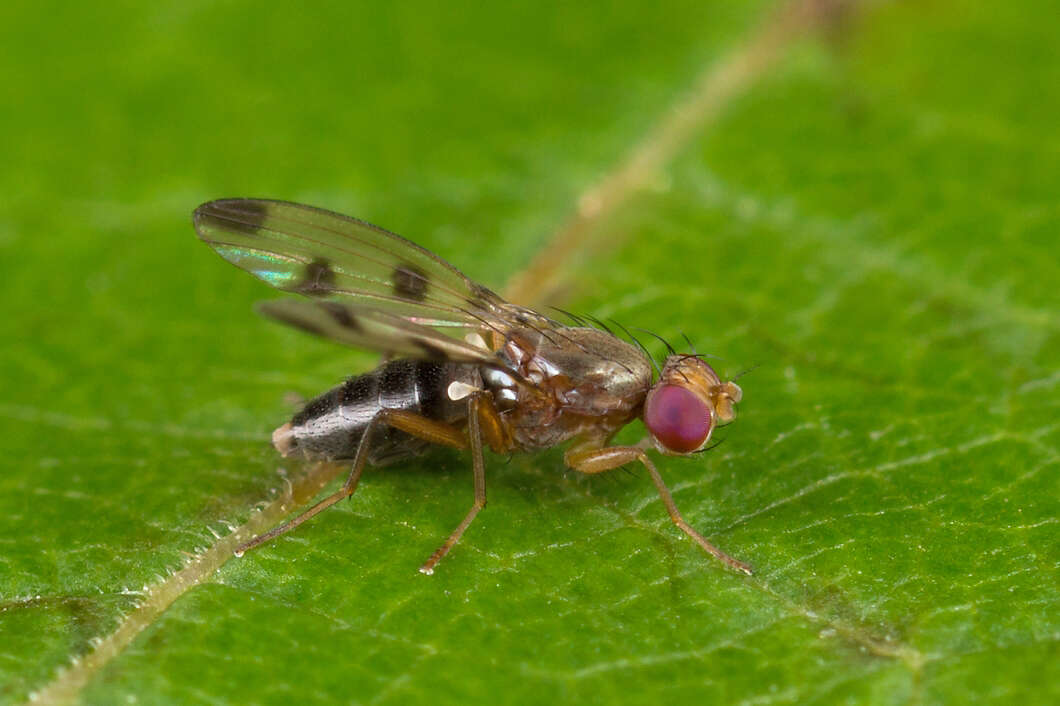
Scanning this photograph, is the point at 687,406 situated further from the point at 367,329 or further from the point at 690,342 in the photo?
the point at 367,329

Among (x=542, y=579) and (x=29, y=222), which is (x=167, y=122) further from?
(x=542, y=579)

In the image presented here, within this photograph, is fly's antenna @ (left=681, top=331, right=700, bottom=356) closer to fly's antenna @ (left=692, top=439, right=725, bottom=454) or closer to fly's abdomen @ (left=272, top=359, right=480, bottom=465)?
fly's antenna @ (left=692, top=439, right=725, bottom=454)

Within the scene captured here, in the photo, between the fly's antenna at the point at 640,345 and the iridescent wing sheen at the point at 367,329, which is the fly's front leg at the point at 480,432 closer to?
the iridescent wing sheen at the point at 367,329

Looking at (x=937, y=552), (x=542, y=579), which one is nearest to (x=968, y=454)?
(x=937, y=552)

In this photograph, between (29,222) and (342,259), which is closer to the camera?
(342,259)

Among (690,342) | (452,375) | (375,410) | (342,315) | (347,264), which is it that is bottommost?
(342,315)

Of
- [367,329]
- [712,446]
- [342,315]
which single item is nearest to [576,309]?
[712,446]

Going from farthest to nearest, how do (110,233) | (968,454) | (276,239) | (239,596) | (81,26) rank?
(81,26) → (110,233) → (276,239) → (968,454) → (239,596)
